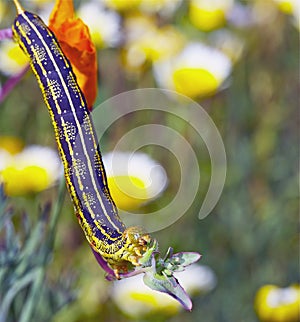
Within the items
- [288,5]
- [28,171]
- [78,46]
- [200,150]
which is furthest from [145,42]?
[78,46]

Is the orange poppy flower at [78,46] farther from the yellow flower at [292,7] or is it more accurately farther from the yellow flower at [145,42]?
the yellow flower at [292,7]

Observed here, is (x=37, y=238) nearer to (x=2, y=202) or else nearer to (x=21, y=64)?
(x=2, y=202)

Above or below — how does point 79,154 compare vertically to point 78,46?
below

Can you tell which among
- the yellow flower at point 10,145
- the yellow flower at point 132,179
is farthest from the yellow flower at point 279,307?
the yellow flower at point 10,145

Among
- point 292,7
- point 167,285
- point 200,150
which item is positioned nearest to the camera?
point 167,285

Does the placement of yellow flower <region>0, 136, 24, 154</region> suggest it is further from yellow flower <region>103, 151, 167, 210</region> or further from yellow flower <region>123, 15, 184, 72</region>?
yellow flower <region>123, 15, 184, 72</region>

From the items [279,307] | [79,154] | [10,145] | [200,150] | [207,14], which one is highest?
[207,14]

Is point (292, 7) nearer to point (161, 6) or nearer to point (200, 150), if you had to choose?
point (161, 6)
